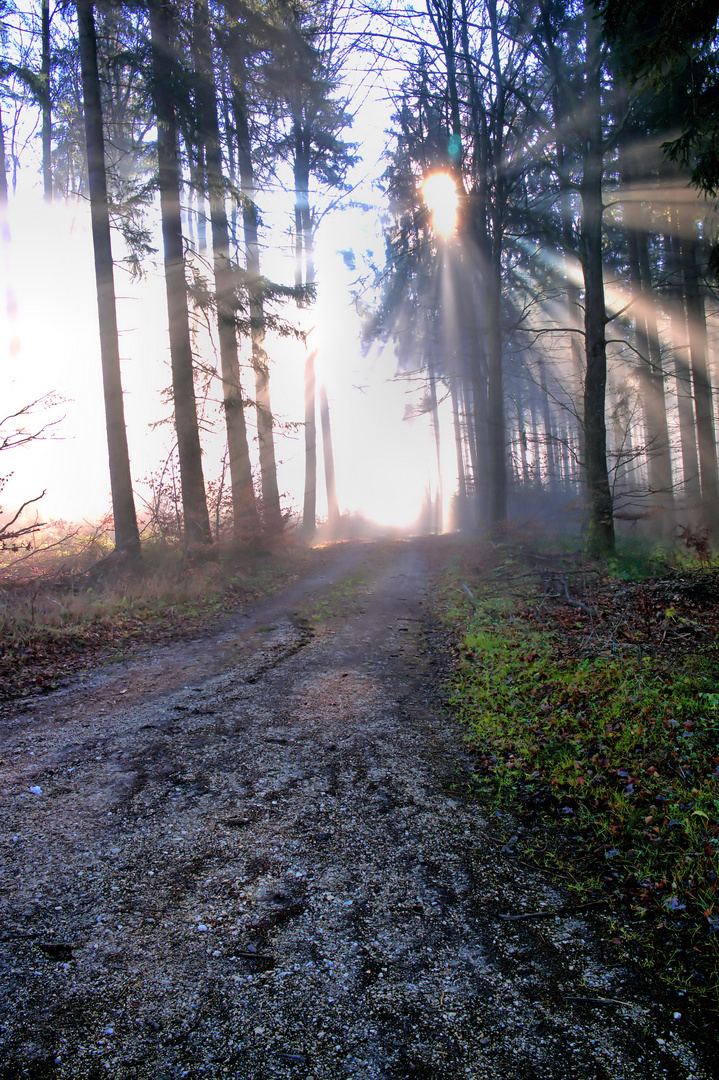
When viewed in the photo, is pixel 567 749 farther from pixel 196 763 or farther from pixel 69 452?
pixel 69 452

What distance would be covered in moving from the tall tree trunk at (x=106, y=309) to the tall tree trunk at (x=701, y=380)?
14.7m

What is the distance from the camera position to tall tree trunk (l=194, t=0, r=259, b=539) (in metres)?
11.8

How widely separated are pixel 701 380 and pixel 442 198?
9048mm

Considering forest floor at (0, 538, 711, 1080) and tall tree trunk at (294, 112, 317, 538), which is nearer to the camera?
forest floor at (0, 538, 711, 1080)

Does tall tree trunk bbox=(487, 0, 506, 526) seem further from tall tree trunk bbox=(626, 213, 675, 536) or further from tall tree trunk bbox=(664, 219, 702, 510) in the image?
tall tree trunk bbox=(664, 219, 702, 510)

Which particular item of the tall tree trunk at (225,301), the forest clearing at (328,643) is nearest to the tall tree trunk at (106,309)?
the forest clearing at (328,643)

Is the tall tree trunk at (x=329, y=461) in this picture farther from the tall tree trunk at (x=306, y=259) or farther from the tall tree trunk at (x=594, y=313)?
the tall tree trunk at (x=594, y=313)

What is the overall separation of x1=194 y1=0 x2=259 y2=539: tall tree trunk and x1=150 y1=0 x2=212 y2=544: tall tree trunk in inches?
32.4

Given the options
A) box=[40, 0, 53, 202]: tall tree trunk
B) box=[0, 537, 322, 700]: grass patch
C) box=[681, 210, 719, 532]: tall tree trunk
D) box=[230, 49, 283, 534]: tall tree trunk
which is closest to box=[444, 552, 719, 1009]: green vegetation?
box=[0, 537, 322, 700]: grass patch

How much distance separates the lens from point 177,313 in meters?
11.9

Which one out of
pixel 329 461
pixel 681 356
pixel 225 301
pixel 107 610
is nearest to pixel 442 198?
pixel 225 301

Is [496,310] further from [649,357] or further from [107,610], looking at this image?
[107,610]

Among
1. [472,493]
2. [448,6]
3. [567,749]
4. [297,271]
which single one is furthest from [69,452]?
[472,493]

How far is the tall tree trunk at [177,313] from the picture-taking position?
1110cm
